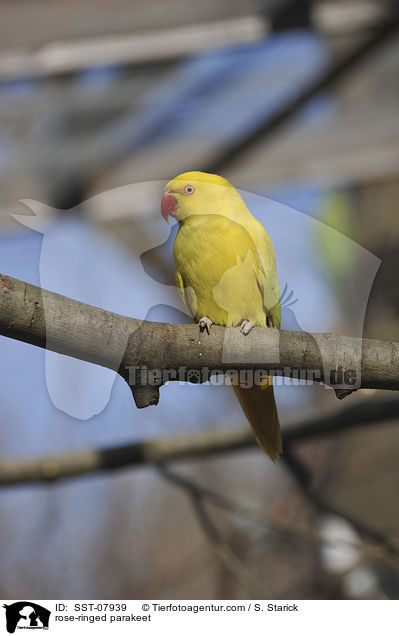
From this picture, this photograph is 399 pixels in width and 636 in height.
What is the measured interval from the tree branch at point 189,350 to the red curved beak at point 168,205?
0.36 m

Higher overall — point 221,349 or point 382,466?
point 221,349

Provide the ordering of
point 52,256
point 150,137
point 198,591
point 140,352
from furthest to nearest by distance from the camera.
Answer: point 198,591, point 150,137, point 52,256, point 140,352

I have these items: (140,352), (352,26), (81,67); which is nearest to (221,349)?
(140,352)

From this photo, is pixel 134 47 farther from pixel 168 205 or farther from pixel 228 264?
pixel 228 264

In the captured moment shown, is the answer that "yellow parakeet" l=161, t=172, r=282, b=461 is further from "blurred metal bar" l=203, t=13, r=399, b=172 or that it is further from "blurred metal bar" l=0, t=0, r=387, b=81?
"blurred metal bar" l=0, t=0, r=387, b=81

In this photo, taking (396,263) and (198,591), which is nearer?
(396,263)

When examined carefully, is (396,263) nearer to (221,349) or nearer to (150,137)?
(150,137)

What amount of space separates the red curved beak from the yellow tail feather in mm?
321

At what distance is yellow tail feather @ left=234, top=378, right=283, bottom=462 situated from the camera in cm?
94

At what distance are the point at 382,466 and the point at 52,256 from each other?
61.3 inches

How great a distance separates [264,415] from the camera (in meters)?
0.97

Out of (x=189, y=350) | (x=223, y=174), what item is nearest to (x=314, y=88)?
(x=223, y=174)

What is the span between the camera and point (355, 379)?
2.16 ft
